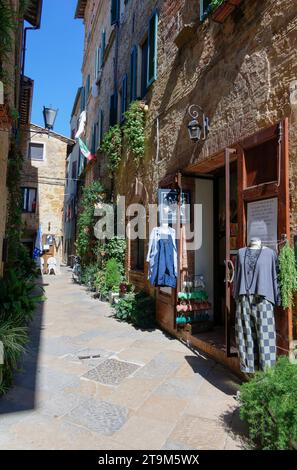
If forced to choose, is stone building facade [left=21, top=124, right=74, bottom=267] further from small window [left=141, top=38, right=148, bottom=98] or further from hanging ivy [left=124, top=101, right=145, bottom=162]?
hanging ivy [left=124, top=101, right=145, bottom=162]

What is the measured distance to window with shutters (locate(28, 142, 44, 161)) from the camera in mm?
21266

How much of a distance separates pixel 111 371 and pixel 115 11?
11.8m

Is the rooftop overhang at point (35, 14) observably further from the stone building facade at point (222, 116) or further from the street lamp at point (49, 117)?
the street lamp at point (49, 117)

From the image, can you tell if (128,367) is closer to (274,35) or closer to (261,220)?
(261,220)

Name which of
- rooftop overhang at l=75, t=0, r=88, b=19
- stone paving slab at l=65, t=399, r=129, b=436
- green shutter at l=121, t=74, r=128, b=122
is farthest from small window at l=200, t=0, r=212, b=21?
rooftop overhang at l=75, t=0, r=88, b=19

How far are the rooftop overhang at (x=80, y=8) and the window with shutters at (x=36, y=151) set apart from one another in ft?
27.0

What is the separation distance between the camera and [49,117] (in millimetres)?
19844

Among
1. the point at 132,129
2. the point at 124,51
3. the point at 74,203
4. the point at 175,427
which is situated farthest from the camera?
the point at 74,203

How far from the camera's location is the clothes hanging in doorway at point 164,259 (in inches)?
229

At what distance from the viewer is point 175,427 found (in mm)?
3088

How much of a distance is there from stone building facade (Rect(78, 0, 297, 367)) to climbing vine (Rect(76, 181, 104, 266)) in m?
3.33

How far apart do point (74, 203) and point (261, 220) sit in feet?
57.1

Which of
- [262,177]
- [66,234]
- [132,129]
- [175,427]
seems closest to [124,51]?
[132,129]

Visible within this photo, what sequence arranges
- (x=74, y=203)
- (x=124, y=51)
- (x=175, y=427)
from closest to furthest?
(x=175, y=427) < (x=124, y=51) < (x=74, y=203)
